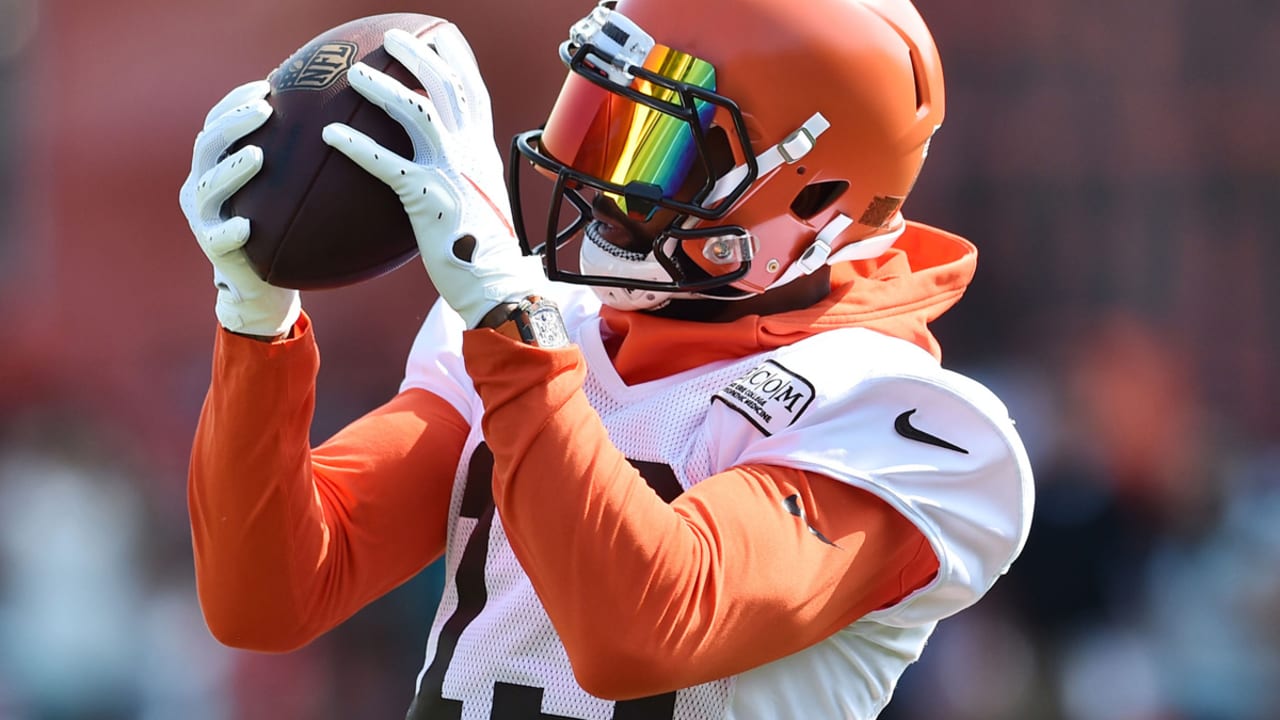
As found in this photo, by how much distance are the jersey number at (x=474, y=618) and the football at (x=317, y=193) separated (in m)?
0.35

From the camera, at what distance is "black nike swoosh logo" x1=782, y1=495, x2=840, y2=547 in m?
1.50

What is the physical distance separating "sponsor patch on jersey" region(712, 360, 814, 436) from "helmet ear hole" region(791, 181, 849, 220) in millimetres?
222

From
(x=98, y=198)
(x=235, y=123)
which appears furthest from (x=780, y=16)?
(x=98, y=198)

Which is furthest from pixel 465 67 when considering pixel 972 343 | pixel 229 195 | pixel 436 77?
pixel 972 343

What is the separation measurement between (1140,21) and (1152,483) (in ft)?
4.82

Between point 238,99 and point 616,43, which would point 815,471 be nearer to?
point 616,43

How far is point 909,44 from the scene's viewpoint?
180cm

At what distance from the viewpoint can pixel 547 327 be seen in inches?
56.1

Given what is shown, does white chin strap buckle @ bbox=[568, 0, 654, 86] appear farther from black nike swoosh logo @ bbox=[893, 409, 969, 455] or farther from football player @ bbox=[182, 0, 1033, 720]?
black nike swoosh logo @ bbox=[893, 409, 969, 455]

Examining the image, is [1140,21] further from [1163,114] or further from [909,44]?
[909,44]

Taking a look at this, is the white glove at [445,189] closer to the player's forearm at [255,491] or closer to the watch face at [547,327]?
the watch face at [547,327]

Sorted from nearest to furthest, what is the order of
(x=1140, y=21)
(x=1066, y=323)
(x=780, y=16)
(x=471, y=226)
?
(x=471, y=226) → (x=780, y=16) → (x=1066, y=323) → (x=1140, y=21)

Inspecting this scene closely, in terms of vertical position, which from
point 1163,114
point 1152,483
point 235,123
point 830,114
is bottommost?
point 1152,483

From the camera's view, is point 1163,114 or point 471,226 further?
point 1163,114
